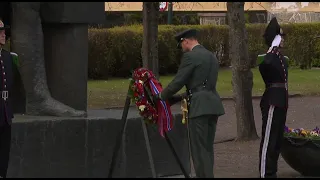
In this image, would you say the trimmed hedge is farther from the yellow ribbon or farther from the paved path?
the yellow ribbon

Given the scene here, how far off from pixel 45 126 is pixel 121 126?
80cm

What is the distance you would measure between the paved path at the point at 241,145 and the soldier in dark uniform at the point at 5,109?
139 cm

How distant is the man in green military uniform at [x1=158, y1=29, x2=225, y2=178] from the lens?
791 cm

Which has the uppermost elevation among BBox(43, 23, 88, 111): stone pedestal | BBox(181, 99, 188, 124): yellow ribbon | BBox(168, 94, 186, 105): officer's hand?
BBox(43, 23, 88, 111): stone pedestal

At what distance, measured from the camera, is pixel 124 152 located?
8734mm

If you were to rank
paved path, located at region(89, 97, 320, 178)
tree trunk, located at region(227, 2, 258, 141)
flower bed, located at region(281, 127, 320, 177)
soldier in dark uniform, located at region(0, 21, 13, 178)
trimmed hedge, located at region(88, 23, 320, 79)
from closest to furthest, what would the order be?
soldier in dark uniform, located at region(0, 21, 13, 178) < flower bed, located at region(281, 127, 320, 177) < paved path, located at region(89, 97, 320, 178) < tree trunk, located at region(227, 2, 258, 141) < trimmed hedge, located at region(88, 23, 320, 79)

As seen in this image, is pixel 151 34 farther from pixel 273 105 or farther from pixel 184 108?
pixel 184 108

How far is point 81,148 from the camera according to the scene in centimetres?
846

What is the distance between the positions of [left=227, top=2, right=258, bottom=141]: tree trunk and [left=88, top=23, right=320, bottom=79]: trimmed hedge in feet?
44.9

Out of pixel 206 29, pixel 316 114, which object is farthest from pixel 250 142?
pixel 206 29

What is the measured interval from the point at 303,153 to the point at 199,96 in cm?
201

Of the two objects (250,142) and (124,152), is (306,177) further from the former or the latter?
(250,142)

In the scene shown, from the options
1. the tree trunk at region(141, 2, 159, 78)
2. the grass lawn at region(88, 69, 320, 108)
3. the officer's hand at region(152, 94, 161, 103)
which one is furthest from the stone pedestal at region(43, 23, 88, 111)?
the grass lawn at region(88, 69, 320, 108)

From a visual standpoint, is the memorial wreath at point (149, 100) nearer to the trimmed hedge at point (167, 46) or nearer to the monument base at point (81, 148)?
the monument base at point (81, 148)
